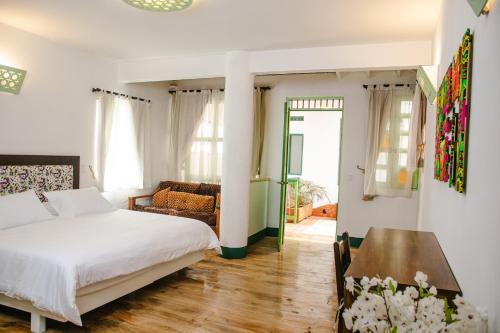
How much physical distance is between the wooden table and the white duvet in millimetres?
1832

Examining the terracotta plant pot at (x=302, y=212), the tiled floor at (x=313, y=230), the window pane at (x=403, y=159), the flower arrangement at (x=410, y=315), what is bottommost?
the tiled floor at (x=313, y=230)

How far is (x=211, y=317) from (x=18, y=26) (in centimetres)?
358

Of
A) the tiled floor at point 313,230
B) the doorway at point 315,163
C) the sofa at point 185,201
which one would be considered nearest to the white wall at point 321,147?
the doorway at point 315,163

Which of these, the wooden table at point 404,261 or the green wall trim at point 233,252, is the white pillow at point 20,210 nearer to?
the green wall trim at point 233,252

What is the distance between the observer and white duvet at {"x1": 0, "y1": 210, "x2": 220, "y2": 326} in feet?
8.38

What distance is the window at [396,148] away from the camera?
17.1ft

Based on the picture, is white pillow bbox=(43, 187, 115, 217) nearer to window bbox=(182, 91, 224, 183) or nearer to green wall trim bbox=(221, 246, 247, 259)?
green wall trim bbox=(221, 246, 247, 259)

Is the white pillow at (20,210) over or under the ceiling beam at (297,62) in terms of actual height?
under

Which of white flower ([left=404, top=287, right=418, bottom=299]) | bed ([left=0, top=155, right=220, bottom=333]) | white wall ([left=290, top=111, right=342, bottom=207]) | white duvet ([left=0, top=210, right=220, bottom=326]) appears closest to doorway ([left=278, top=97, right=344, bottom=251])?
white wall ([left=290, top=111, right=342, bottom=207])

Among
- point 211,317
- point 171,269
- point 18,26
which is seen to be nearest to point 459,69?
point 211,317

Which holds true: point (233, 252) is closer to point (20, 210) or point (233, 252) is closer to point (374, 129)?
point (20, 210)

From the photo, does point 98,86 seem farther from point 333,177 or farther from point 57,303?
point 333,177

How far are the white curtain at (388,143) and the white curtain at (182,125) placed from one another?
8.63 ft

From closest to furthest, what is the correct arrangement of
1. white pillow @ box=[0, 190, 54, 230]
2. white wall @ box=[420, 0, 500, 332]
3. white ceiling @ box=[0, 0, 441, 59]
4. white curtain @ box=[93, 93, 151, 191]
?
white wall @ box=[420, 0, 500, 332]
white ceiling @ box=[0, 0, 441, 59]
white pillow @ box=[0, 190, 54, 230]
white curtain @ box=[93, 93, 151, 191]
